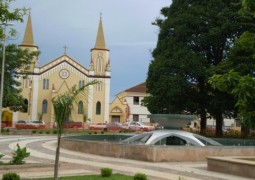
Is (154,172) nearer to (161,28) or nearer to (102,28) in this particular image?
(161,28)

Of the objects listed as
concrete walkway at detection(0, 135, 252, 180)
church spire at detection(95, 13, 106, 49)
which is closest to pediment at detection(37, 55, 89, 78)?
church spire at detection(95, 13, 106, 49)

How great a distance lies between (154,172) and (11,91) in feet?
109

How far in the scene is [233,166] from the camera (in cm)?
1588

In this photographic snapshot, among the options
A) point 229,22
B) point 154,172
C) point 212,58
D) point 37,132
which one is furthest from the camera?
point 37,132

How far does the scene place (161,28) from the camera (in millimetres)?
39344

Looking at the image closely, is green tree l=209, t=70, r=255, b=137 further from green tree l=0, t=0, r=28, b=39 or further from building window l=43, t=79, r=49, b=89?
building window l=43, t=79, r=49, b=89

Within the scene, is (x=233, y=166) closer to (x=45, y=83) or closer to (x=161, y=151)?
(x=161, y=151)

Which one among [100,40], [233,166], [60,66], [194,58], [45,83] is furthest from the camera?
[100,40]

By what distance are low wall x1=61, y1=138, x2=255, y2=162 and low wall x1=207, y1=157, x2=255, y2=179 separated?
3.05m

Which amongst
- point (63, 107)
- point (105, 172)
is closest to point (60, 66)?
point (105, 172)

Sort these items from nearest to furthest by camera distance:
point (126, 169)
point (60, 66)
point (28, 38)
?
point (126, 169) → point (60, 66) → point (28, 38)

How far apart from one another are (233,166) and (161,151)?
14.1ft

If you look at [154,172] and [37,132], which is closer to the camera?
[154,172]

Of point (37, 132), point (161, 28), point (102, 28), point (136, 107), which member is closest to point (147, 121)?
point (136, 107)
